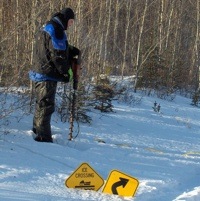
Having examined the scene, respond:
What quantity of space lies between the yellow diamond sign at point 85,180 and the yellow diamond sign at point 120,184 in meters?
0.12

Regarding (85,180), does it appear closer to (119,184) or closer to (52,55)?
(119,184)

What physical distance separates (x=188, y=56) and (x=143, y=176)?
23947 mm

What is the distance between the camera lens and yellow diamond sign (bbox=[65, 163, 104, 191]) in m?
4.78

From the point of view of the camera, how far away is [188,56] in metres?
28.8

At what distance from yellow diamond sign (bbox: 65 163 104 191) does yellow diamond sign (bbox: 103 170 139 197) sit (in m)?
0.12

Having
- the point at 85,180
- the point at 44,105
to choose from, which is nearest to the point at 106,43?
the point at 44,105

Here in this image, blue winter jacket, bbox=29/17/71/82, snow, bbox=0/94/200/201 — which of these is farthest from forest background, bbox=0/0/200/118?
snow, bbox=0/94/200/201

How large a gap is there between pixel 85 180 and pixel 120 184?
1.22 feet

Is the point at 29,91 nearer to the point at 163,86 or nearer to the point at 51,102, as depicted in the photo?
the point at 51,102

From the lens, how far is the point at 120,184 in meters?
4.77

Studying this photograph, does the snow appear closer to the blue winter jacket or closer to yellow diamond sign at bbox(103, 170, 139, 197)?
yellow diamond sign at bbox(103, 170, 139, 197)

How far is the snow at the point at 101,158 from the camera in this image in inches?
188

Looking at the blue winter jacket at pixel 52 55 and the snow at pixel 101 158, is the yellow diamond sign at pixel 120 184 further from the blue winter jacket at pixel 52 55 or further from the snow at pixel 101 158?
the blue winter jacket at pixel 52 55

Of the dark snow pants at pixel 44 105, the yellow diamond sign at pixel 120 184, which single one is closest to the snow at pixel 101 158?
the yellow diamond sign at pixel 120 184
